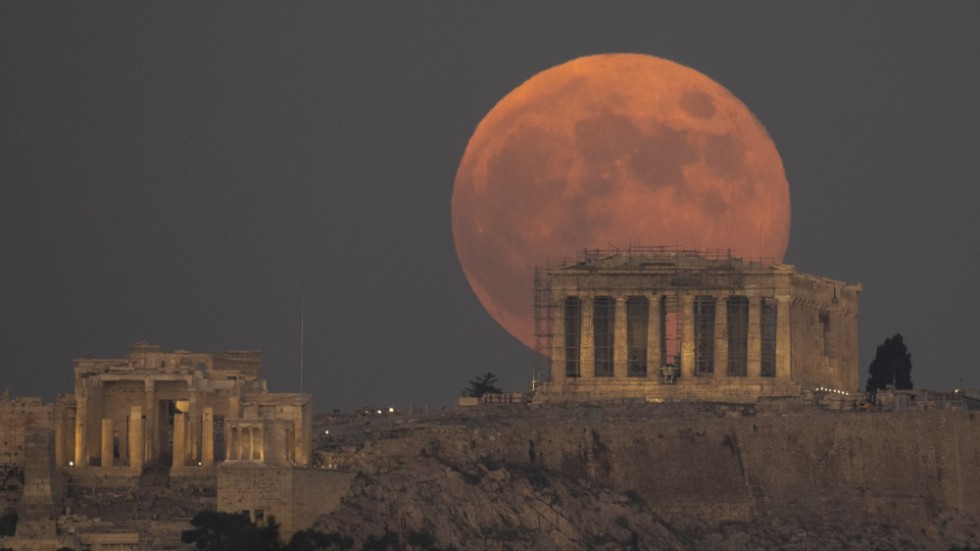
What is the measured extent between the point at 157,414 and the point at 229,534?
14881 millimetres

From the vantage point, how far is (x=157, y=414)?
195250mm

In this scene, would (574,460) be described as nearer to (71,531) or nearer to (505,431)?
(505,431)

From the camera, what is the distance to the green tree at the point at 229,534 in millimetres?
180750

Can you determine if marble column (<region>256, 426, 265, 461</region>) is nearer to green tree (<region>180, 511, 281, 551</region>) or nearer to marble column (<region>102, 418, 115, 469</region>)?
green tree (<region>180, 511, 281, 551</region>)

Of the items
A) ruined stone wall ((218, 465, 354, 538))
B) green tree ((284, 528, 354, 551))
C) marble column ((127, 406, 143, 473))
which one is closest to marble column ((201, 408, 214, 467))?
marble column ((127, 406, 143, 473))

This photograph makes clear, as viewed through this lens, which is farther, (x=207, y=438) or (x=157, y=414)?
(x=157, y=414)

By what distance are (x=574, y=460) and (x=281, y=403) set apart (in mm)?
12848

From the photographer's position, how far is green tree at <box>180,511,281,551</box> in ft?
593

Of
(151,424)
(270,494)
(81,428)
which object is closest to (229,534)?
(270,494)

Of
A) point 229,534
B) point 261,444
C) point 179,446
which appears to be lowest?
point 229,534

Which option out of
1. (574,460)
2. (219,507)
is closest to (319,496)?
(219,507)

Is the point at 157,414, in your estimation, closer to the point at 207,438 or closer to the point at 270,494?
the point at 207,438

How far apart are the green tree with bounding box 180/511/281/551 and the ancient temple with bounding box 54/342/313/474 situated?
7.25 metres

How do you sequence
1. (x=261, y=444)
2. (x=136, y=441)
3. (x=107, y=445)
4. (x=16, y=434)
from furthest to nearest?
(x=107, y=445)
(x=16, y=434)
(x=136, y=441)
(x=261, y=444)
